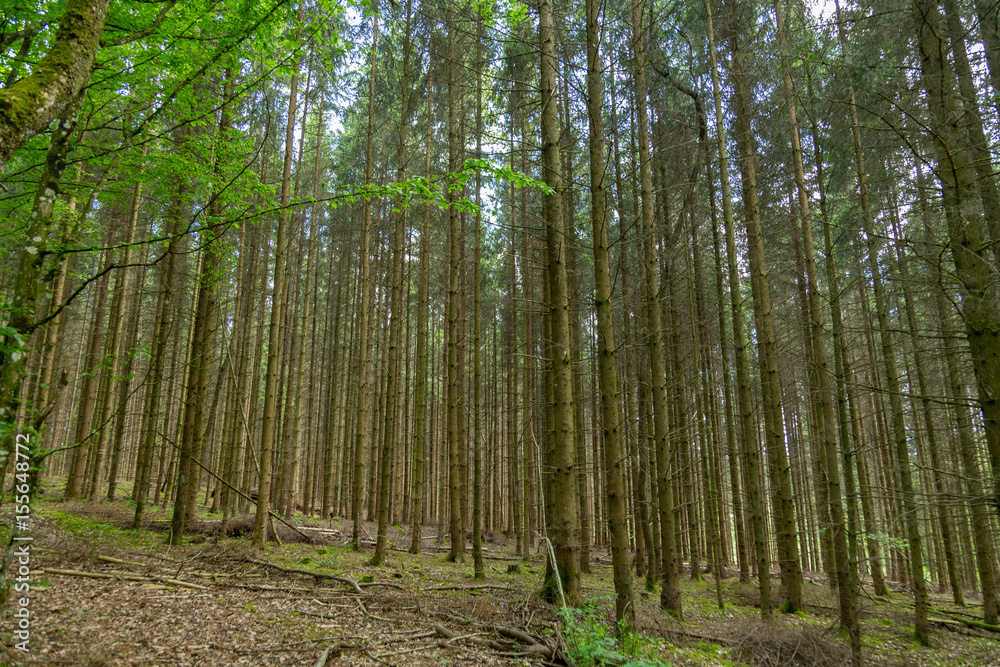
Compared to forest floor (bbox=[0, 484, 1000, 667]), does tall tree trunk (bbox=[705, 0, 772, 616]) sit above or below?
above

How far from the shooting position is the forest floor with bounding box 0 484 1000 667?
167 inches

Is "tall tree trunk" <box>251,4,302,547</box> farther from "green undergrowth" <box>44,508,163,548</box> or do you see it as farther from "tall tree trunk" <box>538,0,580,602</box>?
"tall tree trunk" <box>538,0,580,602</box>

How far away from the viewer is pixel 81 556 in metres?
6.35

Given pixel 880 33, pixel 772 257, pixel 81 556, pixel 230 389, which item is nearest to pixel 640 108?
pixel 880 33

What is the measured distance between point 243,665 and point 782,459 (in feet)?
29.6

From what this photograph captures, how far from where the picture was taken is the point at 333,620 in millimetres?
5270

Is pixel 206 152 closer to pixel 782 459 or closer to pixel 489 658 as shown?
pixel 489 658

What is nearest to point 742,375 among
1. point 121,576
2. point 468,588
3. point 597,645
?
point 597,645

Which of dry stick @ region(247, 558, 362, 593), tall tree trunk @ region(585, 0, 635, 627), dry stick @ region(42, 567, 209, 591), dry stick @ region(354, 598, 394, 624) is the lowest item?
dry stick @ region(354, 598, 394, 624)

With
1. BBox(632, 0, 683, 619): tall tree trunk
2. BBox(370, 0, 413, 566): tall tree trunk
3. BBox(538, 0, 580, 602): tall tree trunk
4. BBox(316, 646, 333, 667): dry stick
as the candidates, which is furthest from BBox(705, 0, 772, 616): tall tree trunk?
BBox(316, 646, 333, 667): dry stick

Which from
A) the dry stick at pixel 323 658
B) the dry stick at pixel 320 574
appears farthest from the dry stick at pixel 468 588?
the dry stick at pixel 323 658

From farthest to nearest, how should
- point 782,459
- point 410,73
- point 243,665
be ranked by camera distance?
point 410,73 → point 782,459 → point 243,665

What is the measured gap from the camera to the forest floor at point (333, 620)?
13.9 feet

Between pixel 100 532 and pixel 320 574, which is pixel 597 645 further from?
pixel 100 532
